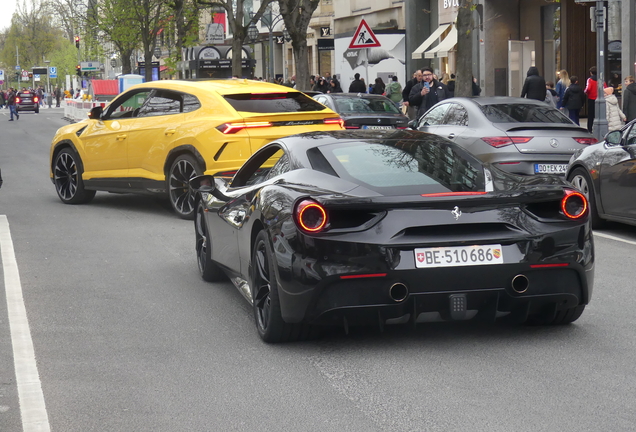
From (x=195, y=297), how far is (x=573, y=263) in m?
2.99

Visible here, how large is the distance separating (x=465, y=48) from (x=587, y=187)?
11504mm

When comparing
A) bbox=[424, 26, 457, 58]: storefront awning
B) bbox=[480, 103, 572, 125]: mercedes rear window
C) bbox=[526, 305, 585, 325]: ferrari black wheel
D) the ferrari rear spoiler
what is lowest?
bbox=[526, 305, 585, 325]: ferrari black wheel

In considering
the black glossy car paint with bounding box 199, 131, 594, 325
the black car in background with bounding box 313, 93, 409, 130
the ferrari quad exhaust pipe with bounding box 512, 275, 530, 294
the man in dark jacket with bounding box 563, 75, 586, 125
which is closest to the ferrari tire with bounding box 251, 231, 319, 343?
the black glossy car paint with bounding box 199, 131, 594, 325

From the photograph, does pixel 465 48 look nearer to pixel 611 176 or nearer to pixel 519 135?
pixel 519 135

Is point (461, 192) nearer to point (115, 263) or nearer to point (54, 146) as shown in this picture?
point (115, 263)

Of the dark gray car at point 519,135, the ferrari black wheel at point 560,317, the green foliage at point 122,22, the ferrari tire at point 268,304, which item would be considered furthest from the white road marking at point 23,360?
the green foliage at point 122,22

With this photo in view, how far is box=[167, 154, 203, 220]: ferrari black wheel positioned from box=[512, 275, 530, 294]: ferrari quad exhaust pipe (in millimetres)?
6997

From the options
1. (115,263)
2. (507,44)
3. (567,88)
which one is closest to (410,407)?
(115,263)

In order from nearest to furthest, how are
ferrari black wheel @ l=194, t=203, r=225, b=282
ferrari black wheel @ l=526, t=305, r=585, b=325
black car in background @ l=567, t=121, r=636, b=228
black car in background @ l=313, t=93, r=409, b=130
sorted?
ferrari black wheel @ l=526, t=305, r=585, b=325
ferrari black wheel @ l=194, t=203, r=225, b=282
black car in background @ l=567, t=121, r=636, b=228
black car in background @ l=313, t=93, r=409, b=130

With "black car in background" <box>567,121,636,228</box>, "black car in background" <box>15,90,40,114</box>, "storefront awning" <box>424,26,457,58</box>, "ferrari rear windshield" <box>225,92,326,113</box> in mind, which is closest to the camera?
"black car in background" <box>567,121,636,228</box>

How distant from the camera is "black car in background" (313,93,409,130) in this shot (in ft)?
66.7

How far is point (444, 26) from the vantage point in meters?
39.6

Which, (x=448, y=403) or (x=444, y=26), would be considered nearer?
(x=448, y=403)

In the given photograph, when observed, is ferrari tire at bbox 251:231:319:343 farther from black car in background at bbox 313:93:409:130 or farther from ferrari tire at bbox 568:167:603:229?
black car in background at bbox 313:93:409:130
